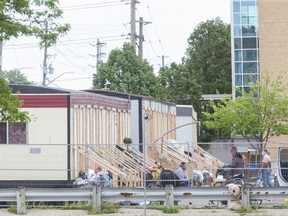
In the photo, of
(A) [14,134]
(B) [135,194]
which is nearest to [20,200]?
(B) [135,194]

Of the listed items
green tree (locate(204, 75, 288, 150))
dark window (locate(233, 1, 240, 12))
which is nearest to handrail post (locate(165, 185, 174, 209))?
green tree (locate(204, 75, 288, 150))

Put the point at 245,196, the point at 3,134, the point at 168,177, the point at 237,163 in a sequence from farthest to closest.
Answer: the point at 3,134 → the point at 237,163 → the point at 168,177 → the point at 245,196

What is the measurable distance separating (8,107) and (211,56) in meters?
57.9

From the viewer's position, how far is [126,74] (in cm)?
5641

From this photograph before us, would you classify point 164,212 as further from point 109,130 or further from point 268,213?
point 109,130

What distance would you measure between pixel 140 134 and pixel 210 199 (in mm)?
15288

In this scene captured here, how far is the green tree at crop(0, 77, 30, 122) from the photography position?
722 inches

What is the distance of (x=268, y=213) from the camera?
1766cm

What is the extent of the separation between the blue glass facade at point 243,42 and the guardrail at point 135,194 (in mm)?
37597

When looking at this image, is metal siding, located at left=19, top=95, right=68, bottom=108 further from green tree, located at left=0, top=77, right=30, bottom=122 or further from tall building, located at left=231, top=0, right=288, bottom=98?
tall building, located at left=231, top=0, right=288, bottom=98

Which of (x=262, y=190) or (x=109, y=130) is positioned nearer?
(x=262, y=190)

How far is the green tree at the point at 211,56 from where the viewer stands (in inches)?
2881

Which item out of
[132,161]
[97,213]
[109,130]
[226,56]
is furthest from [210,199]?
[226,56]

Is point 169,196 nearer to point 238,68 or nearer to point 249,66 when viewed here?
point 238,68
